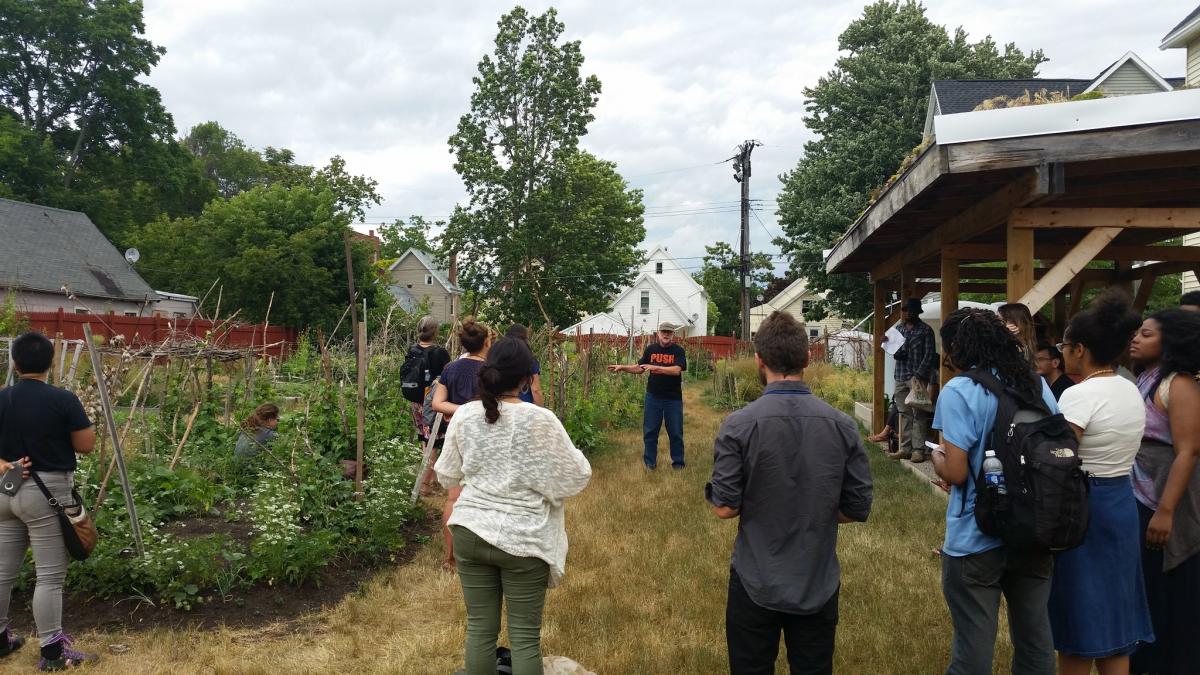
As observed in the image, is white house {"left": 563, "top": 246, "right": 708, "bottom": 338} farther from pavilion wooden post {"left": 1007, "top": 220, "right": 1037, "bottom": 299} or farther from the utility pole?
pavilion wooden post {"left": 1007, "top": 220, "right": 1037, "bottom": 299}

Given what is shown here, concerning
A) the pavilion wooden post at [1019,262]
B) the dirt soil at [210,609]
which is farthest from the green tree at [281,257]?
the pavilion wooden post at [1019,262]

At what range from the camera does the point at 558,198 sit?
110 ft

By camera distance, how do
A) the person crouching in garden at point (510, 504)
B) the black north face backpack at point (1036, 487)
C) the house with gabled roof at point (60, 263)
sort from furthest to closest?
1. the house with gabled roof at point (60, 263)
2. the person crouching in garden at point (510, 504)
3. the black north face backpack at point (1036, 487)

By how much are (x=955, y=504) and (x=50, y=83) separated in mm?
43697

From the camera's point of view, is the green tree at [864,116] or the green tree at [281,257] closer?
the green tree at [864,116]

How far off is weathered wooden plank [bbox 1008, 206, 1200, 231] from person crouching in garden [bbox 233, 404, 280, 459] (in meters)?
5.96

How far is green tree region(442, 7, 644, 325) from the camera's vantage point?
32906mm

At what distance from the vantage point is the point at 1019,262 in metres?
4.85

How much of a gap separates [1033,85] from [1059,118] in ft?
53.9

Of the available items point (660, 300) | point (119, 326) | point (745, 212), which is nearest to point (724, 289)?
point (660, 300)

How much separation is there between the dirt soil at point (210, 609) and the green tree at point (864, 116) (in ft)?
56.1

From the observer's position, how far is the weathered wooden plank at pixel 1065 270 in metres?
4.62

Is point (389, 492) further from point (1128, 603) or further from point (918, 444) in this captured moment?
point (918, 444)

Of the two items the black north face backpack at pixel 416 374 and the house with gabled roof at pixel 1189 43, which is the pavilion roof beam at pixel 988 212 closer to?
the black north face backpack at pixel 416 374
